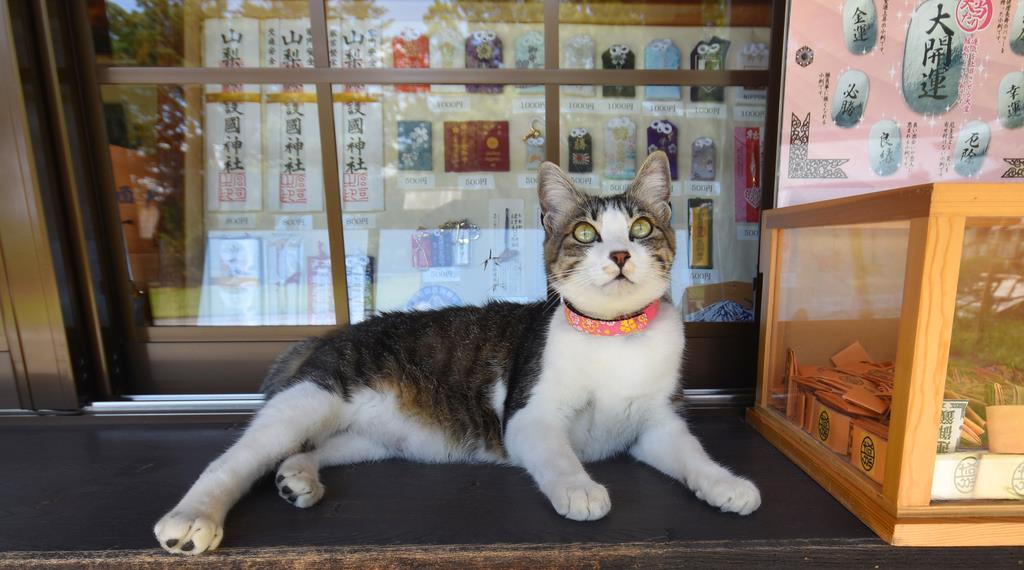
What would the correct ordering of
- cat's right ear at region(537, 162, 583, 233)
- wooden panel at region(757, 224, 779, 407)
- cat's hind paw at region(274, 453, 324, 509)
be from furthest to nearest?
wooden panel at region(757, 224, 779, 407), cat's right ear at region(537, 162, 583, 233), cat's hind paw at region(274, 453, 324, 509)

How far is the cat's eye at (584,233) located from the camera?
4.14ft

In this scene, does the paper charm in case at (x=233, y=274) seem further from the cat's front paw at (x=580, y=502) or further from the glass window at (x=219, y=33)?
the cat's front paw at (x=580, y=502)

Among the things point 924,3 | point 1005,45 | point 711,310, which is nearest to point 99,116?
point 711,310

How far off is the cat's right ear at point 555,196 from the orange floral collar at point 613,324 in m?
0.29

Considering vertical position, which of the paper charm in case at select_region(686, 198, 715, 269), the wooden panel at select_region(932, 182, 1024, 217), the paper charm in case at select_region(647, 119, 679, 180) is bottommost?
the paper charm in case at select_region(686, 198, 715, 269)

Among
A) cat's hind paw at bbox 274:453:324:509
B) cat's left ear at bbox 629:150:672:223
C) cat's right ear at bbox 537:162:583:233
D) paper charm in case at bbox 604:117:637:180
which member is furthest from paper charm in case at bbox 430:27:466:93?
cat's hind paw at bbox 274:453:324:509

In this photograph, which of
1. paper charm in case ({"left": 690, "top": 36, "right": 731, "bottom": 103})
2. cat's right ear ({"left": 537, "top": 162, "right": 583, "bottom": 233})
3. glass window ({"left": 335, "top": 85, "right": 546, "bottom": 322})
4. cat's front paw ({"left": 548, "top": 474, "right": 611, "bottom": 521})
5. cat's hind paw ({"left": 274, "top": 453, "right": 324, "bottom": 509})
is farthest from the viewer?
glass window ({"left": 335, "top": 85, "right": 546, "bottom": 322})

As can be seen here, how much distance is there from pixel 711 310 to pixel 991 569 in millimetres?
1138

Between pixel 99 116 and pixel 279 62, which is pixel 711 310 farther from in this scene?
pixel 99 116

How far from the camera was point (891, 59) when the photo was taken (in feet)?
4.92

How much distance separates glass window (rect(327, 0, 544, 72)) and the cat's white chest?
4.37ft

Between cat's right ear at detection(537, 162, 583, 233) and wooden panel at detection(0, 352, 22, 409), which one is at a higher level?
cat's right ear at detection(537, 162, 583, 233)

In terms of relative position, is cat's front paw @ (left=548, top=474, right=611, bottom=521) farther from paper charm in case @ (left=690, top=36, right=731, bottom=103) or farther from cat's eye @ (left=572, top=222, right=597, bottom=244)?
paper charm in case @ (left=690, top=36, right=731, bottom=103)

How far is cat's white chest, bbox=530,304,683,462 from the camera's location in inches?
49.0
